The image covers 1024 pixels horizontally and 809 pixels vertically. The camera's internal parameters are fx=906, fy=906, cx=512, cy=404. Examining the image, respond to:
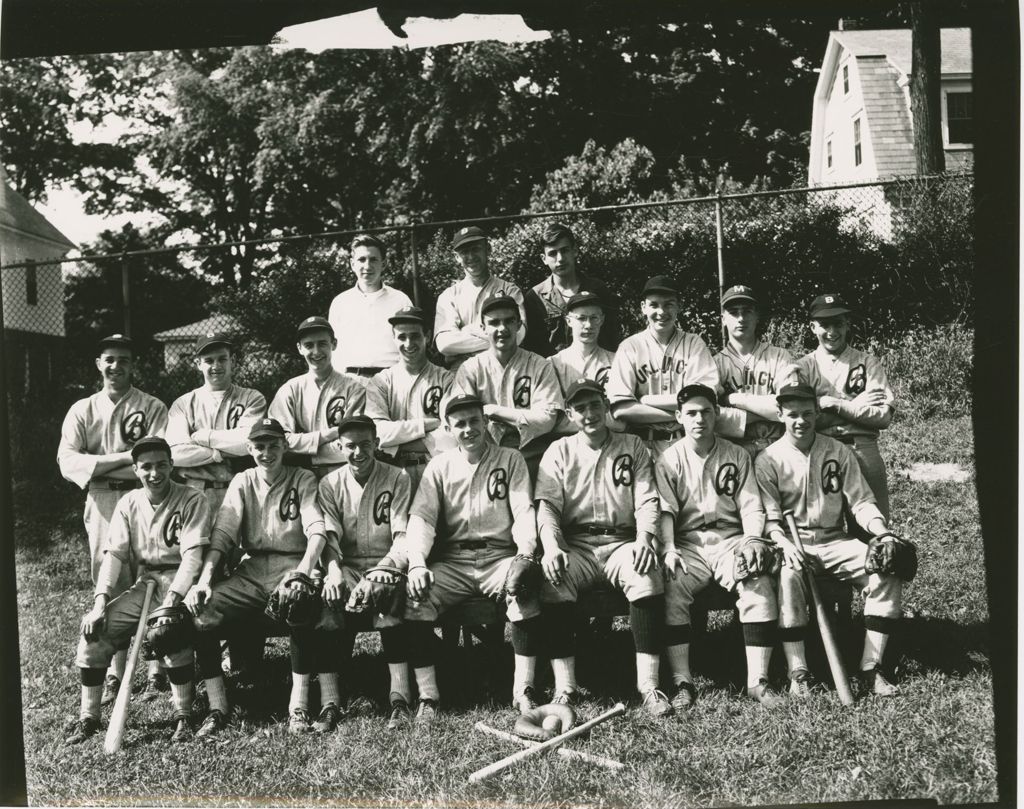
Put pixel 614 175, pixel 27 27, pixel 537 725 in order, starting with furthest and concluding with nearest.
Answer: pixel 614 175
pixel 537 725
pixel 27 27

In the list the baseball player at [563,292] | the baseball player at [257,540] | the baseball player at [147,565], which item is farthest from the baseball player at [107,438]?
the baseball player at [563,292]

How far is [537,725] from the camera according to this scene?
506 cm

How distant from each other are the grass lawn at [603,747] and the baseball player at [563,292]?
224cm

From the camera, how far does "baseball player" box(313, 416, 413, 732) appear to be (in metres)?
5.39

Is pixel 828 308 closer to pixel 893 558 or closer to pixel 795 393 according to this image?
pixel 795 393

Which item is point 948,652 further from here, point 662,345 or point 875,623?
point 662,345

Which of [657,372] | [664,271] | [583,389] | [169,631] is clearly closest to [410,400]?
[583,389]

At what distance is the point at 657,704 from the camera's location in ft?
16.9

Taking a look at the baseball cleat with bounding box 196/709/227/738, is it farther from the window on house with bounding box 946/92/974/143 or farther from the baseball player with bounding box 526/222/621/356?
the window on house with bounding box 946/92/974/143

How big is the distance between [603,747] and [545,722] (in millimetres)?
375

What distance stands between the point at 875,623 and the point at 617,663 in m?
1.64

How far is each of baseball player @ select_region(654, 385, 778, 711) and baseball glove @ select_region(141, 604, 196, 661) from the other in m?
2.88

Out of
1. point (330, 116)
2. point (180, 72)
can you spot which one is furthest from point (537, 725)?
point (180, 72)

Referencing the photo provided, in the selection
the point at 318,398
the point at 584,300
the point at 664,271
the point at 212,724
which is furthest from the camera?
the point at 664,271
